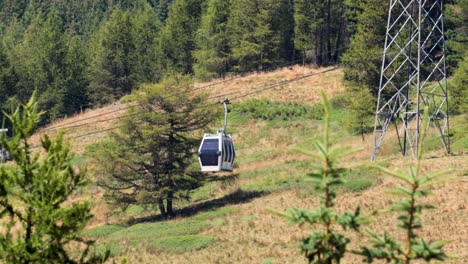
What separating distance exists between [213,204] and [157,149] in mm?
3708

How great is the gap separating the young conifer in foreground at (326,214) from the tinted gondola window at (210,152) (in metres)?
24.6

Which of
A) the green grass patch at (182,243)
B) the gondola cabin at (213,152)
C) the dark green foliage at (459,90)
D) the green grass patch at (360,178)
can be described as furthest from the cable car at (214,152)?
the dark green foliage at (459,90)

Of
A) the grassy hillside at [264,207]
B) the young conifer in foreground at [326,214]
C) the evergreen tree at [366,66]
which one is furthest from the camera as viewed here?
the evergreen tree at [366,66]

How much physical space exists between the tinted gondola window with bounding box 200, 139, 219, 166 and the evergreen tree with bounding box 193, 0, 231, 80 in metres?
47.0

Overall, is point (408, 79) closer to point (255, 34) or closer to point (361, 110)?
point (361, 110)

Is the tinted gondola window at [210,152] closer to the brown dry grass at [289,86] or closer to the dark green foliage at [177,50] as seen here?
the brown dry grass at [289,86]

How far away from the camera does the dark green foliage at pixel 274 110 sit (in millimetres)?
61300

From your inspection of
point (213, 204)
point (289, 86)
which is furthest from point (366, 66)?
point (289, 86)

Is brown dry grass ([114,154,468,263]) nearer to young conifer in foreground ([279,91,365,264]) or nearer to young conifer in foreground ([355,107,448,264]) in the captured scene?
young conifer in foreground ([355,107,448,264])

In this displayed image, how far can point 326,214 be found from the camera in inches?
324

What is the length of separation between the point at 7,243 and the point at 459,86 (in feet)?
127

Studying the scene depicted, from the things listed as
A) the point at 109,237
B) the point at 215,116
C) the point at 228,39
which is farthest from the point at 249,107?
the point at 109,237

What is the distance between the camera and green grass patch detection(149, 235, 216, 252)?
29156mm

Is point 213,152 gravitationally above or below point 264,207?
above
